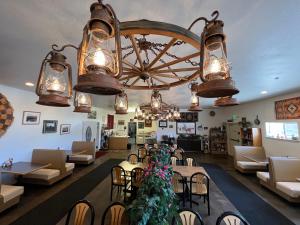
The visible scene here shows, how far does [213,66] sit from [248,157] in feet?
19.2

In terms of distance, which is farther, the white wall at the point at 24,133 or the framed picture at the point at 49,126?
the framed picture at the point at 49,126

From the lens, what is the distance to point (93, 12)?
682 mm

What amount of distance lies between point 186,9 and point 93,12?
3.47 feet

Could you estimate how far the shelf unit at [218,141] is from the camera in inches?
347

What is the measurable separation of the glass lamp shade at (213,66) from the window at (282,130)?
18.8 feet

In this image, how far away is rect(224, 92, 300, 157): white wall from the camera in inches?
190

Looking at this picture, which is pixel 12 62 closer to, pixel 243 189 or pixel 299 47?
pixel 299 47

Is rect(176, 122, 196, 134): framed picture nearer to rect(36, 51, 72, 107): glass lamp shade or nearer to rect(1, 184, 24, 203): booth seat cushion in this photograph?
rect(1, 184, 24, 203): booth seat cushion

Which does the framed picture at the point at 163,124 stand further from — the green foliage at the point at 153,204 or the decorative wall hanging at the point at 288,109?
the green foliage at the point at 153,204

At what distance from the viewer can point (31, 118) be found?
4.95 meters

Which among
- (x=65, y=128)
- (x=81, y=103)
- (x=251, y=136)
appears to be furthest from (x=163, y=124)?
(x=81, y=103)

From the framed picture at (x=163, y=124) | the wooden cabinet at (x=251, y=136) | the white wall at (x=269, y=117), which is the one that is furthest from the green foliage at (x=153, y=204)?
the framed picture at (x=163, y=124)

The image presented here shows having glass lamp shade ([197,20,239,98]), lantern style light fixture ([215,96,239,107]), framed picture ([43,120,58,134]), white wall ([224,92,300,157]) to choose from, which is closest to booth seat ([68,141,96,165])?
framed picture ([43,120,58,134])

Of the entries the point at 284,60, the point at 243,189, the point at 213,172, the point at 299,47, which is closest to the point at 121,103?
the point at 299,47
